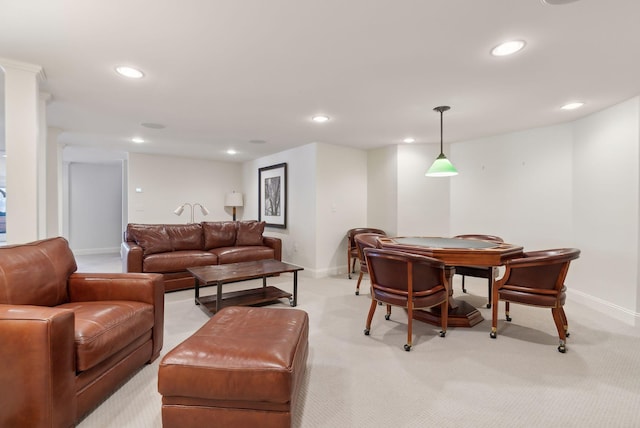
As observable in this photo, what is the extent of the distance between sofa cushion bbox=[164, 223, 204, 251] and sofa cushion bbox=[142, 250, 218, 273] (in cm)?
24

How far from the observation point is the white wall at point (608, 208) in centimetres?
302

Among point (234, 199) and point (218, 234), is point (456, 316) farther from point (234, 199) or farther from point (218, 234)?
point (234, 199)

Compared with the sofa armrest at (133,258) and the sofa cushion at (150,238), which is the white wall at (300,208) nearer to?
the sofa cushion at (150,238)

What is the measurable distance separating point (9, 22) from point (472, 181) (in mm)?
5336

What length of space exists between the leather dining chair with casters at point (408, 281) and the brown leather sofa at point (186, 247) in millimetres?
2649

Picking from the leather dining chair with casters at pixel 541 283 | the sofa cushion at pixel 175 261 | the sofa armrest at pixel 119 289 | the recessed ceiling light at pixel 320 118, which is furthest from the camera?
the sofa cushion at pixel 175 261

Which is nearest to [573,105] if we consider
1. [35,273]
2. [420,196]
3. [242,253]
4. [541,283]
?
[541,283]

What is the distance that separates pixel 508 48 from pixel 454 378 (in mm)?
2272

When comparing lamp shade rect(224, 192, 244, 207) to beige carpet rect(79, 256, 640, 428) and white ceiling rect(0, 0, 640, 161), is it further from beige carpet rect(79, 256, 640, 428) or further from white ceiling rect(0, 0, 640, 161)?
beige carpet rect(79, 256, 640, 428)

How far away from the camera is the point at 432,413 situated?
1.69m

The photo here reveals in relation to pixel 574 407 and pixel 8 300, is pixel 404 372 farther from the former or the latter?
pixel 8 300

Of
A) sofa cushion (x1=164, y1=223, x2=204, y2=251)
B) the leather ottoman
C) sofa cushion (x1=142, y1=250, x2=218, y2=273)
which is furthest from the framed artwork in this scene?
the leather ottoman

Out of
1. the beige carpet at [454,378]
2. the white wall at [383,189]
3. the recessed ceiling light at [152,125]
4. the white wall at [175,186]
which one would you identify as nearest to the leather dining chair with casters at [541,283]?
the beige carpet at [454,378]

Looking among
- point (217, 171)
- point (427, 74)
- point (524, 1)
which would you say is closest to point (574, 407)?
point (524, 1)
